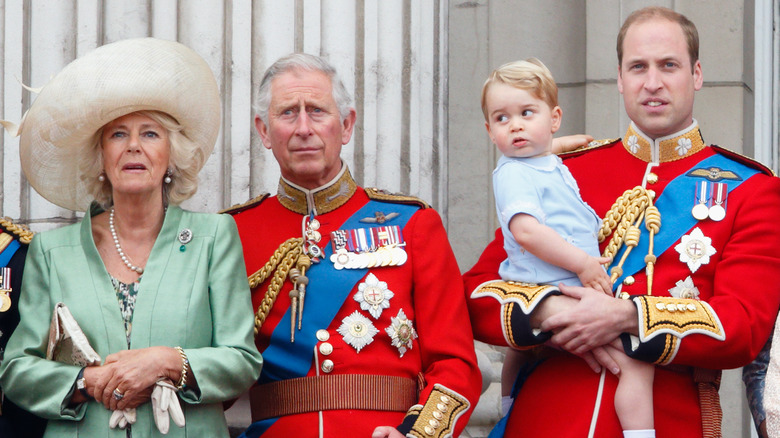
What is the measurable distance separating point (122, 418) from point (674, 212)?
1.64 m

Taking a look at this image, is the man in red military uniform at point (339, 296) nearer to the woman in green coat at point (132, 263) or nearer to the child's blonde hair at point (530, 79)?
the woman in green coat at point (132, 263)

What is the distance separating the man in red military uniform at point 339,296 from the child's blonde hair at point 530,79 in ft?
1.55

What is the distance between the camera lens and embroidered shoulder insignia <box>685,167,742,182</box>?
3727 millimetres

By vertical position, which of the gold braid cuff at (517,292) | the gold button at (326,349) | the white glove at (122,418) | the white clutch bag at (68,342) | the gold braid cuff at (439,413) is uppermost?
the gold braid cuff at (517,292)

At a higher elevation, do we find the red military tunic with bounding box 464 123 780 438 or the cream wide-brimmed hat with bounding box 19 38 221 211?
the cream wide-brimmed hat with bounding box 19 38 221 211

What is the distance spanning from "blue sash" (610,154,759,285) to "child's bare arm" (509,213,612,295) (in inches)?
5.0

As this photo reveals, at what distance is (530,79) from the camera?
3.69 m

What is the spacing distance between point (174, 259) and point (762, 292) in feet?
5.20

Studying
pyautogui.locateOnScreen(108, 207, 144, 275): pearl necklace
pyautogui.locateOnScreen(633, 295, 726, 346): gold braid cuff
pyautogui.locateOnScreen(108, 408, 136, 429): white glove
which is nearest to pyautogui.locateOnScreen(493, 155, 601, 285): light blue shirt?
pyautogui.locateOnScreen(633, 295, 726, 346): gold braid cuff

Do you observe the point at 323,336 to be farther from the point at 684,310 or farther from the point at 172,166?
the point at 684,310

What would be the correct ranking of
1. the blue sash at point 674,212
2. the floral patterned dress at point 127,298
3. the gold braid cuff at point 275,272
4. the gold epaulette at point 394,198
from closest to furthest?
the floral patterned dress at point 127,298 < the blue sash at point 674,212 < the gold braid cuff at point 275,272 < the gold epaulette at point 394,198

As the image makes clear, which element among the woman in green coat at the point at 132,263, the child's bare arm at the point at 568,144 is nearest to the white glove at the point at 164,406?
the woman in green coat at the point at 132,263

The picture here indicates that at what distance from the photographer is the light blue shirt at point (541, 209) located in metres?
3.64

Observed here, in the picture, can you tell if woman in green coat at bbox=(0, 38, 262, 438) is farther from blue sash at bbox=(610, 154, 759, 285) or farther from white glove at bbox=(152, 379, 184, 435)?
blue sash at bbox=(610, 154, 759, 285)
